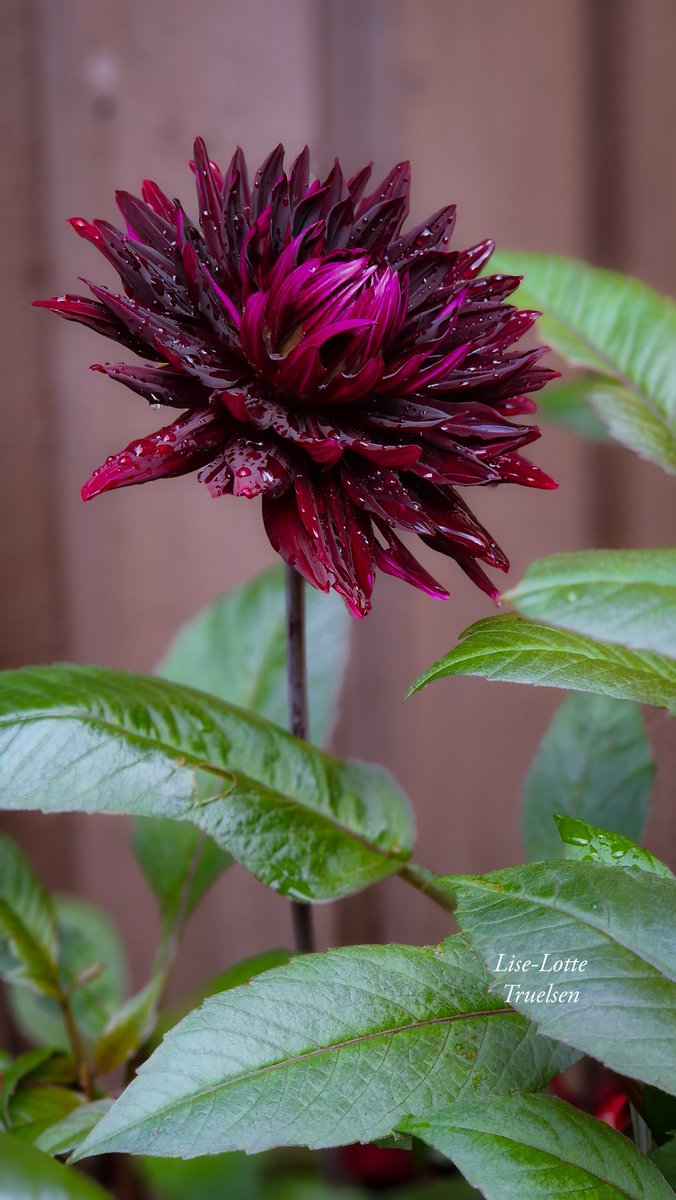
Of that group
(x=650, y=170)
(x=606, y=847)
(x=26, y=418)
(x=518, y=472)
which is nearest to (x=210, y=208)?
(x=518, y=472)

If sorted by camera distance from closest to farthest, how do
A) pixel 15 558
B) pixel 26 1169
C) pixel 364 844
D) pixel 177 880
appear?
pixel 26 1169 → pixel 364 844 → pixel 177 880 → pixel 15 558

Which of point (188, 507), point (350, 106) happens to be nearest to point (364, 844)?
point (188, 507)

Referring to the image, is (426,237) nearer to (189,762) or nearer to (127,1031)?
(189,762)

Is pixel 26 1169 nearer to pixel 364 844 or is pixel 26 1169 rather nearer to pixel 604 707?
pixel 364 844

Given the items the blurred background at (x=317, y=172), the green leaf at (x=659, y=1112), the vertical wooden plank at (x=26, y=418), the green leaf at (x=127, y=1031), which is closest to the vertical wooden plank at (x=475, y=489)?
the blurred background at (x=317, y=172)

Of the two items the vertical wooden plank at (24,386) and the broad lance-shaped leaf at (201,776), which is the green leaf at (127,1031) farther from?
the vertical wooden plank at (24,386)
